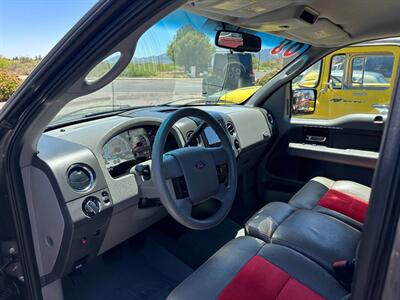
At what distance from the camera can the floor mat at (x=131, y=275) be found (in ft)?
6.61

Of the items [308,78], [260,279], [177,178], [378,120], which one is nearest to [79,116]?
[177,178]

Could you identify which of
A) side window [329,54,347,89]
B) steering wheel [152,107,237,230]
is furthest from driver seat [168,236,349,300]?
side window [329,54,347,89]

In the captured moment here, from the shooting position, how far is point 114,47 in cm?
98

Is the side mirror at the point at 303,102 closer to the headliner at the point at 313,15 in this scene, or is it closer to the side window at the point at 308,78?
the side window at the point at 308,78

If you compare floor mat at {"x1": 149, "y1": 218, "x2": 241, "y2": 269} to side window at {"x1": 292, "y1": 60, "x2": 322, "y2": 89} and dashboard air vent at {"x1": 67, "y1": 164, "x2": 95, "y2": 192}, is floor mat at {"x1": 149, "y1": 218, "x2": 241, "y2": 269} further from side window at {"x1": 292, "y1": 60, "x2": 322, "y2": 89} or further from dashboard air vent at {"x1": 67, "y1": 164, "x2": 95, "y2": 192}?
side window at {"x1": 292, "y1": 60, "x2": 322, "y2": 89}

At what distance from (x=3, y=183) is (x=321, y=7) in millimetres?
1605

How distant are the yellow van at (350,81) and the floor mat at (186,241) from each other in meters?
1.14

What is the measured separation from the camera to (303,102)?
3129 mm

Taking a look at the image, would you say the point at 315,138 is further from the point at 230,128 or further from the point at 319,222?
the point at 319,222

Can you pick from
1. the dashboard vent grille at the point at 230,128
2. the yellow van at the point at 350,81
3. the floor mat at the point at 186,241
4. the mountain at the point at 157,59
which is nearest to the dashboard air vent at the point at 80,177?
the mountain at the point at 157,59

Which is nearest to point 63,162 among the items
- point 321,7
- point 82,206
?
point 82,206

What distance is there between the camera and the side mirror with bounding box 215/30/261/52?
1.96 meters

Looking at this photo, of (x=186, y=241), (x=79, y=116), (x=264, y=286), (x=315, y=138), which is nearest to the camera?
(x=264, y=286)

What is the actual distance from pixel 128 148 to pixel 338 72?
3377 millimetres
